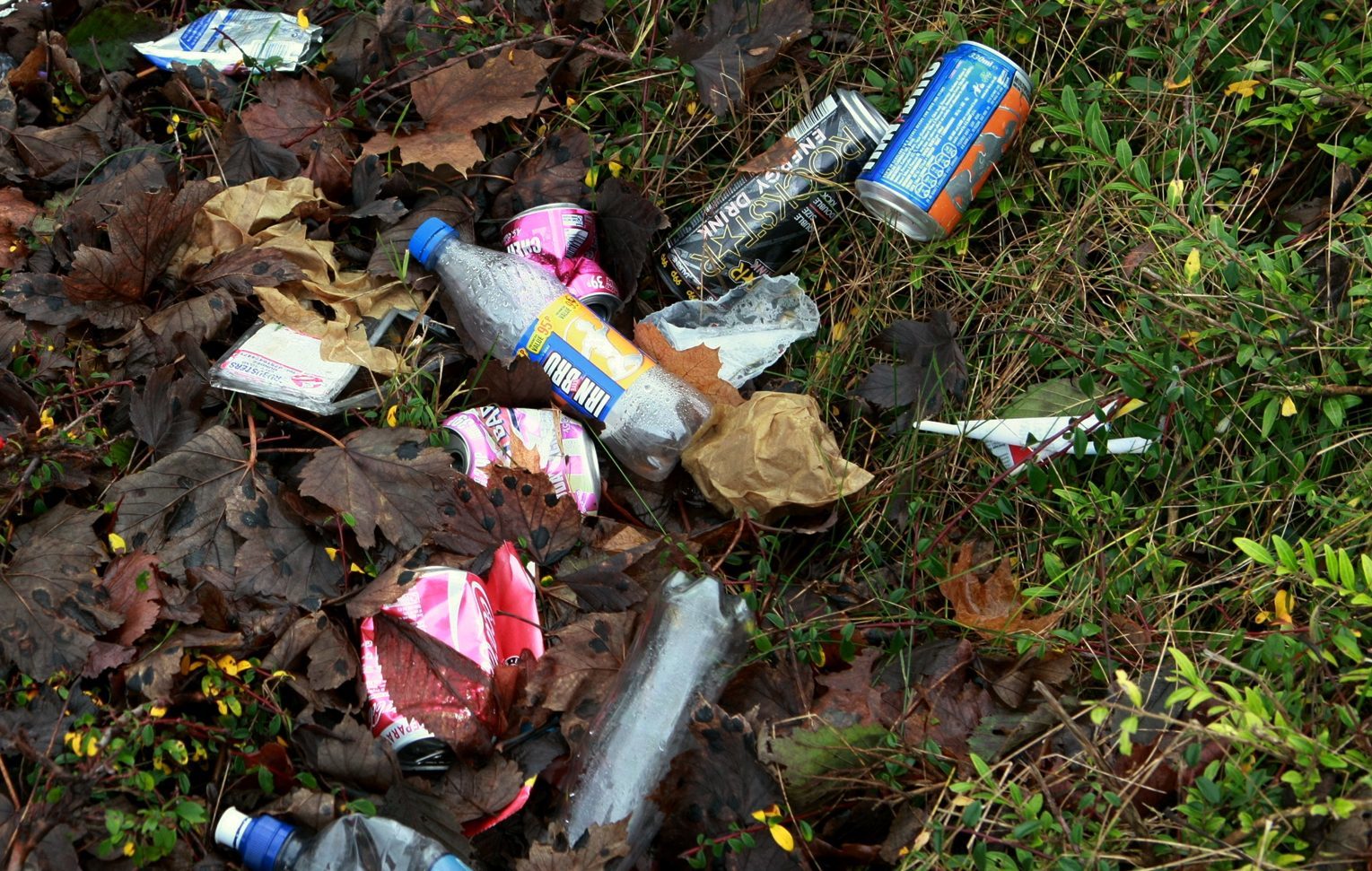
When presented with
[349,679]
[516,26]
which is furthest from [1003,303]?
[349,679]

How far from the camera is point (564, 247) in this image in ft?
7.45

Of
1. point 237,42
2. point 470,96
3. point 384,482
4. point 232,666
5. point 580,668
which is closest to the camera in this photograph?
point 232,666

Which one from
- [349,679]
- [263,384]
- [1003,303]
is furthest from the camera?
[1003,303]

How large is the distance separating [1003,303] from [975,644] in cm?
78

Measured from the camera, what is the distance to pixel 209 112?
2367 mm

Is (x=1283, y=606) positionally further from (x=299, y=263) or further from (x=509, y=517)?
(x=299, y=263)

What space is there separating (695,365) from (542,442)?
0.37 meters

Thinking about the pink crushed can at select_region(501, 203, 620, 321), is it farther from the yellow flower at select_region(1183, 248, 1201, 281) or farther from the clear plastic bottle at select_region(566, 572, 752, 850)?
the yellow flower at select_region(1183, 248, 1201, 281)

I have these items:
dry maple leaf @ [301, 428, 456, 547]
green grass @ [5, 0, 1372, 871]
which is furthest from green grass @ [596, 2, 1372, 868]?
dry maple leaf @ [301, 428, 456, 547]

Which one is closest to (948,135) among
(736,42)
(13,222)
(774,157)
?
(774,157)

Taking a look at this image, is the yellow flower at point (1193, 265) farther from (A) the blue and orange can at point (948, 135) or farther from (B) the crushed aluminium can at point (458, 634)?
(B) the crushed aluminium can at point (458, 634)

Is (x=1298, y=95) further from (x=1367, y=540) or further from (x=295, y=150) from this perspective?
(x=295, y=150)

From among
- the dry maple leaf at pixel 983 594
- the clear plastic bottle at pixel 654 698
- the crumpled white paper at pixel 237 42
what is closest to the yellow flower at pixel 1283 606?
the dry maple leaf at pixel 983 594

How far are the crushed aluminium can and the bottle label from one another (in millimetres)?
375
